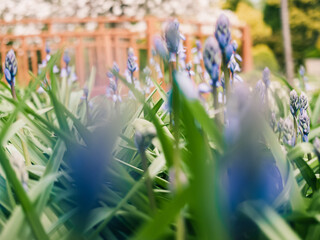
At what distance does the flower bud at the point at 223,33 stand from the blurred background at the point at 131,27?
5094mm

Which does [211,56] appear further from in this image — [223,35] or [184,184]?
[184,184]

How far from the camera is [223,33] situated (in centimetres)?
56

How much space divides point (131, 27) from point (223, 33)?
46.9 feet

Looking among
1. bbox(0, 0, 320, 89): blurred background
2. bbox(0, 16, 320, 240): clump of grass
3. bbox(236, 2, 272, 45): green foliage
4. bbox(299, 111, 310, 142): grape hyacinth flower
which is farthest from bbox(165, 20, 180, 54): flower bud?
bbox(236, 2, 272, 45): green foliage

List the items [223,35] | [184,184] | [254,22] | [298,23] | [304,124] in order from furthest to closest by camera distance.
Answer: [298,23], [254,22], [304,124], [223,35], [184,184]

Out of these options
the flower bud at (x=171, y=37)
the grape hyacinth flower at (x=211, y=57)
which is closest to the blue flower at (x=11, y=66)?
the flower bud at (x=171, y=37)

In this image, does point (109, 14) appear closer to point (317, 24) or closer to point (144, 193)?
point (317, 24)

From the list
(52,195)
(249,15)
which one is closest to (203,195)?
(52,195)

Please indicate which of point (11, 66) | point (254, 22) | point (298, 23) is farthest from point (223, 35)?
point (298, 23)

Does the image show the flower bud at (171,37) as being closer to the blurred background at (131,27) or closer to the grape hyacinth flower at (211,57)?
the grape hyacinth flower at (211,57)

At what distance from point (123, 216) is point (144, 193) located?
0.06 meters

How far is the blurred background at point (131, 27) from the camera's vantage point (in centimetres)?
703

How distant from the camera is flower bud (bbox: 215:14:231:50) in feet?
1.80

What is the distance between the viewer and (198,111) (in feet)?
1.35
